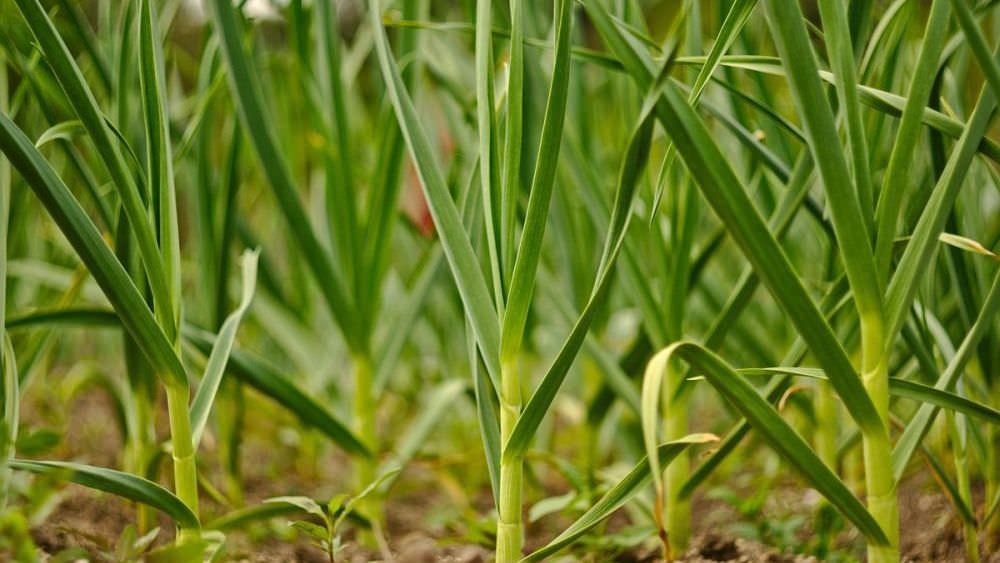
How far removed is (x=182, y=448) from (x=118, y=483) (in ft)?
0.22

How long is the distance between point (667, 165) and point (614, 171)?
1.92ft

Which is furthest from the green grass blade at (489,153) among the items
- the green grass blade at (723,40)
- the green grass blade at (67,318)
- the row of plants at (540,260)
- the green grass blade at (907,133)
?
the green grass blade at (67,318)

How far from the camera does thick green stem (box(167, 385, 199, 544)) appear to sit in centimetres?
53

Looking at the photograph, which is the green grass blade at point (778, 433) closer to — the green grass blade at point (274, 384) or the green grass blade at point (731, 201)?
the green grass blade at point (731, 201)

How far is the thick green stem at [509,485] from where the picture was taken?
1.71 ft

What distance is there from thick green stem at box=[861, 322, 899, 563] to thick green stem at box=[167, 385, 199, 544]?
0.41 metres

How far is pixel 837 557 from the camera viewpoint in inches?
24.8

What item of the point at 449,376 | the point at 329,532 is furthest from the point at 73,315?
the point at 449,376

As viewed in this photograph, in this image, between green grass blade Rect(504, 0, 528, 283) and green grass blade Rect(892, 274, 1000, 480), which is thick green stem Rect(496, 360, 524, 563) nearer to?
green grass blade Rect(504, 0, 528, 283)

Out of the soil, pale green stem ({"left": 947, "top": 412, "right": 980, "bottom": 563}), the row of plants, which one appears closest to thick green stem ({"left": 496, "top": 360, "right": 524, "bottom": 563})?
the row of plants

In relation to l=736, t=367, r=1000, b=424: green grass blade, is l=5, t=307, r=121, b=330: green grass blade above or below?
above

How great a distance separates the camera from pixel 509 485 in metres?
0.52

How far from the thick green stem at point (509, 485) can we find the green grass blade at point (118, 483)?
20cm

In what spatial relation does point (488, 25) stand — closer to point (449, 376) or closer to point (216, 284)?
point (216, 284)
